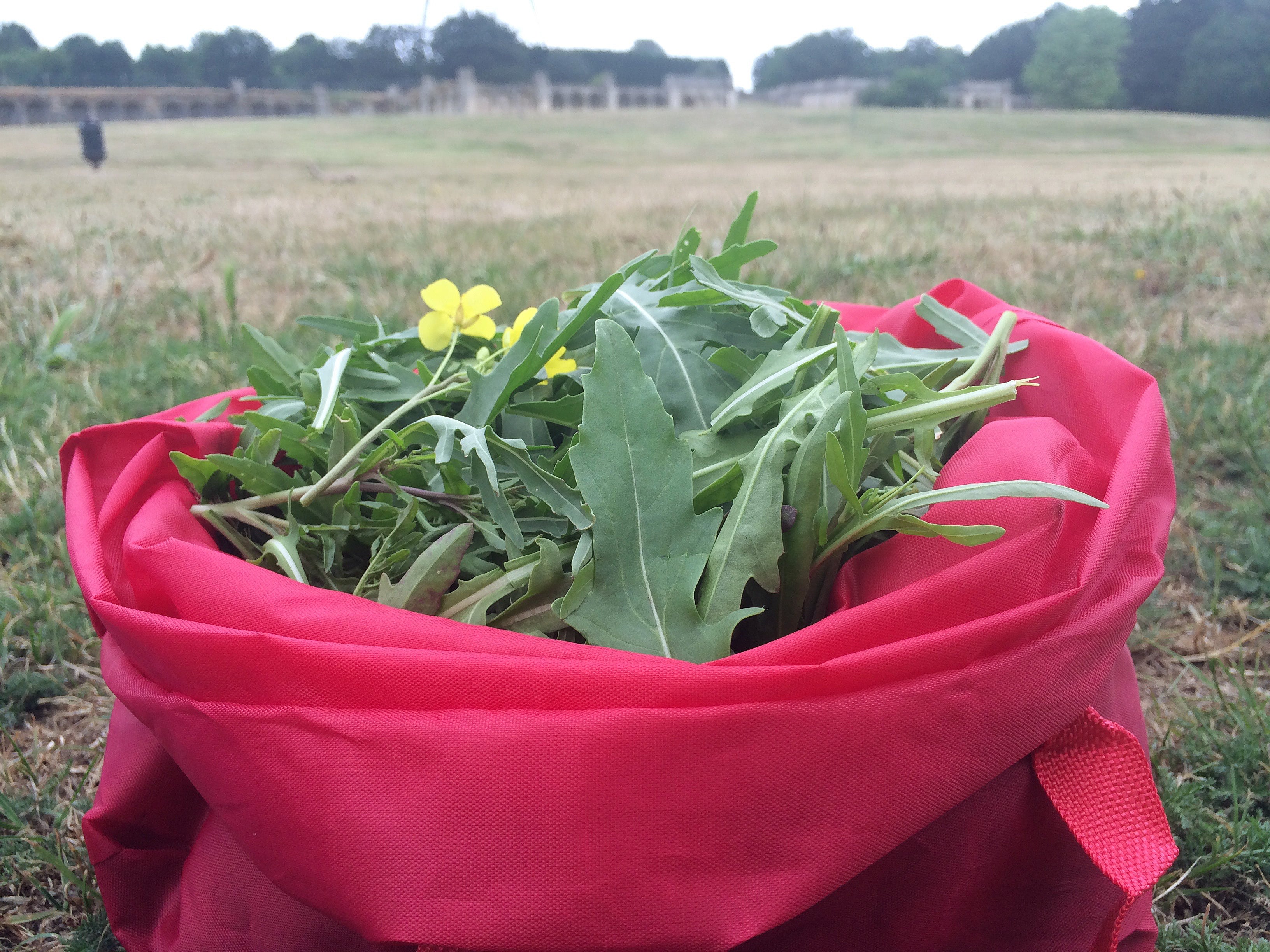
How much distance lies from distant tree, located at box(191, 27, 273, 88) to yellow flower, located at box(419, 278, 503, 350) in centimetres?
1615

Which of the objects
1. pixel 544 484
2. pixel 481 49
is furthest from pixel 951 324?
pixel 481 49

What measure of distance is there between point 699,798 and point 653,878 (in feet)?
0.20

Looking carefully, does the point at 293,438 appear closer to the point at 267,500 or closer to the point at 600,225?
the point at 267,500

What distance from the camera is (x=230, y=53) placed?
52.7 feet

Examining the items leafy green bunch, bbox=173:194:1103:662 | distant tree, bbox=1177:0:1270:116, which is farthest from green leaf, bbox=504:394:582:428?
distant tree, bbox=1177:0:1270:116

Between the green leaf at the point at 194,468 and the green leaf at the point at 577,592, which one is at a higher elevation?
the green leaf at the point at 194,468

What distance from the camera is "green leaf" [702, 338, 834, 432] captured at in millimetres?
847

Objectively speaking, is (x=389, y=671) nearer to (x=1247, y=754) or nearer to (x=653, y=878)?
(x=653, y=878)

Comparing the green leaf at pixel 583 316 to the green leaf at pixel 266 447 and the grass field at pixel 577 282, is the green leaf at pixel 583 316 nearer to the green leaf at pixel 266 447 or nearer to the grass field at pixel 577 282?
the green leaf at pixel 266 447

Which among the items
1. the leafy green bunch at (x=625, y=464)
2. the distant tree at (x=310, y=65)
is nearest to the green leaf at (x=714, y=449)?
the leafy green bunch at (x=625, y=464)

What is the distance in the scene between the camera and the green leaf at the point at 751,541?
725 millimetres

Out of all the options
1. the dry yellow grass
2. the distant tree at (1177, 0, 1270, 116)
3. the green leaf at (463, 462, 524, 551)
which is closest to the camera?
the green leaf at (463, 462, 524, 551)

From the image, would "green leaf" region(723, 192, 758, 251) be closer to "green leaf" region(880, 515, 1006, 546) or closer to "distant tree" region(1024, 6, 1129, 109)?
"green leaf" region(880, 515, 1006, 546)

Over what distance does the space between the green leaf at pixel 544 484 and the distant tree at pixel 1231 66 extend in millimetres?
25758
